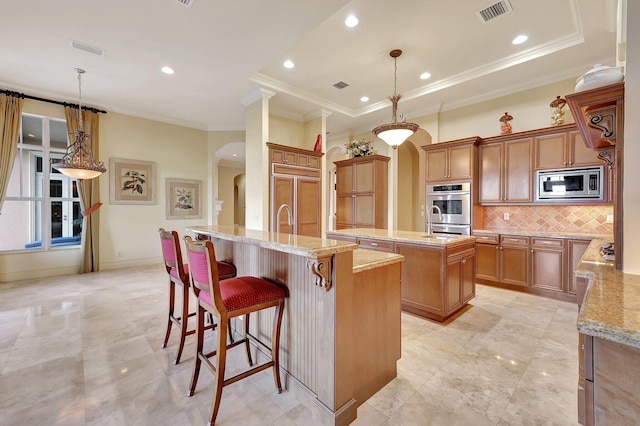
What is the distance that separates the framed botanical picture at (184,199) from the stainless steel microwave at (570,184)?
684 centimetres

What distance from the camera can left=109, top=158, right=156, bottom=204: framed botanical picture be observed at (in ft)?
17.8

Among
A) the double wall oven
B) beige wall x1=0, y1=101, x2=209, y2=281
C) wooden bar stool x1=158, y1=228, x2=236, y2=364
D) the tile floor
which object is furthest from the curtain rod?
the double wall oven

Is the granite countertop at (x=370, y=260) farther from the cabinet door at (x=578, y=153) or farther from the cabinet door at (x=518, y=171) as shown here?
the cabinet door at (x=578, y=153)

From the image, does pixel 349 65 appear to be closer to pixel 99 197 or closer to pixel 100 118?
pixel 100 118

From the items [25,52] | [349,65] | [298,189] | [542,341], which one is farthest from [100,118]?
[542,341]

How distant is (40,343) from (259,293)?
2453 millimetres

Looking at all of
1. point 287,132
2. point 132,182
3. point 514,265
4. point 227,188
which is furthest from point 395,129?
point 227,188

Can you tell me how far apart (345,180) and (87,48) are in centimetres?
481

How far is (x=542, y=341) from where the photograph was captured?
254cm

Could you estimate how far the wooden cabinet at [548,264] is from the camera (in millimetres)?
3635

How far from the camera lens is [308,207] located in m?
5.29

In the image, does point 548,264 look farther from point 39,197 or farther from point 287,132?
point 39,197

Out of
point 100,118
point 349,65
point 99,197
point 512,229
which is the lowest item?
point 512,229

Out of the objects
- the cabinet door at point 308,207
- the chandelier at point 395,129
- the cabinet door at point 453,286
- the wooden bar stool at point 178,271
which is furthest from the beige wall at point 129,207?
the cabinet door at point 453,286
